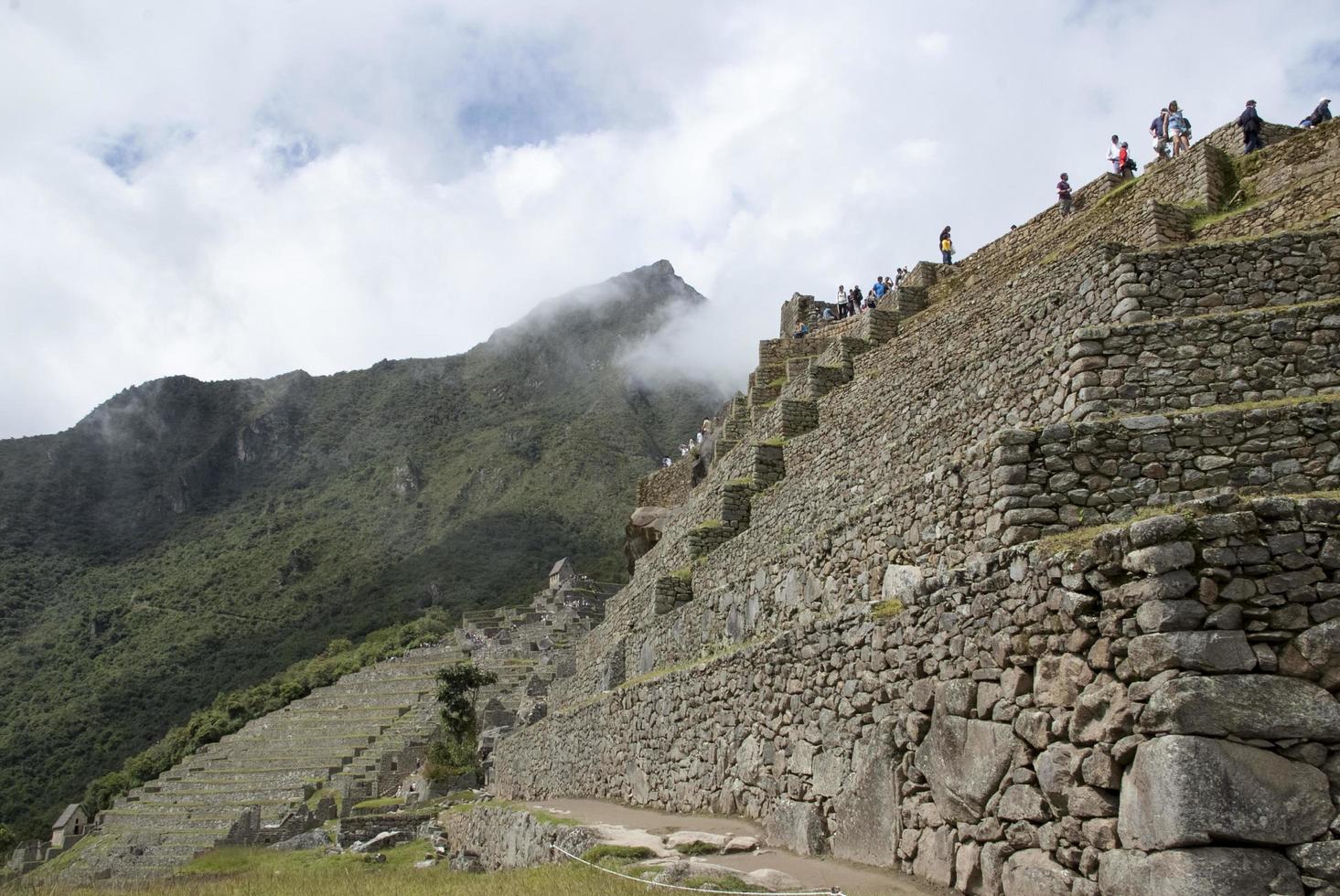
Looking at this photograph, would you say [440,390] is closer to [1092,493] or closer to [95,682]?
[95,682]

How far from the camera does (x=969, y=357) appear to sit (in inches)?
485

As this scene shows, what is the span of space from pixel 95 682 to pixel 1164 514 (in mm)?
79922

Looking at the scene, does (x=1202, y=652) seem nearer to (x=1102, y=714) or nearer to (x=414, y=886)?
(x=1102, y=714)

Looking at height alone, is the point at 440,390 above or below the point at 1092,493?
above

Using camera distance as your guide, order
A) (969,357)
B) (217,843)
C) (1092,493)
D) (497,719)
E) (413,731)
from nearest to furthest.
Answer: (1092,493) < (969,357) < (217,843) < (497,719) < (413,731)

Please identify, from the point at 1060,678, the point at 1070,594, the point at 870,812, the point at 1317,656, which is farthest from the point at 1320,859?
the point at 870,812

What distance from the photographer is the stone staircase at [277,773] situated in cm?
3150

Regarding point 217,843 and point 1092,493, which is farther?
point 217,843

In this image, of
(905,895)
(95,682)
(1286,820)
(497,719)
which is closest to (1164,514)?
(1286,820)

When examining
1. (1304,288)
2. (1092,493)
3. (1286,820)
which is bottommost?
(1286,820)

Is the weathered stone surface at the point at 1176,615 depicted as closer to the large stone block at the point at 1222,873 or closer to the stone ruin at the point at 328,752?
the large stone block at the point at 1222,873

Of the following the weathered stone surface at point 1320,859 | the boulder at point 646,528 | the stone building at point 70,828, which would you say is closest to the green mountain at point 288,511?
the stone building at point 70,828

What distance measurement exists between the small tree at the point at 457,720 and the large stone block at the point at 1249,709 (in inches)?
1216

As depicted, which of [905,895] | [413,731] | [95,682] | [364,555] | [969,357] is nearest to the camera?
[905,895]
